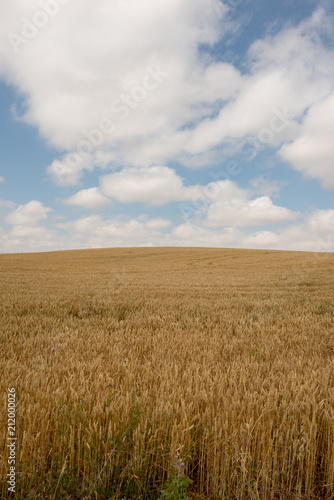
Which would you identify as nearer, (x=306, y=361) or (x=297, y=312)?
(x=306, y=361)

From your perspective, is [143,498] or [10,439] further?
[10,439]

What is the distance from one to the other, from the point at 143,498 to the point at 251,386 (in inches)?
62.7

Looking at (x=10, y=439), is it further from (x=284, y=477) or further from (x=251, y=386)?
(x=251, y=386)

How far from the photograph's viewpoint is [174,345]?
4625 mm

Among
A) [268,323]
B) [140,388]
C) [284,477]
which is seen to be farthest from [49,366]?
[268,323]

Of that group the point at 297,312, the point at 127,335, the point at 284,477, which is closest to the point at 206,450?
the point at 284,477

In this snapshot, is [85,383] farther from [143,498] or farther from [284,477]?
[284,477]

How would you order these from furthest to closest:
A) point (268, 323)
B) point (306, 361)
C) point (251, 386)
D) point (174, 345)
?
point (268, 323) → point (174, 345) → point (306, 361) → point (251, 386)

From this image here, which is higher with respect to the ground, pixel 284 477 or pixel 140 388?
pixel 140 388

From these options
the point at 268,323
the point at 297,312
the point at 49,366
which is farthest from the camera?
the point at 297,312

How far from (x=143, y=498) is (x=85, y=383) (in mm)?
1432

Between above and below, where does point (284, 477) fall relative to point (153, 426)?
below

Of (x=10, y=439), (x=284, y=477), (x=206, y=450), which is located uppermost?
(x=10, y=439)

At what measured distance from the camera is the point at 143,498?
6.05ft
